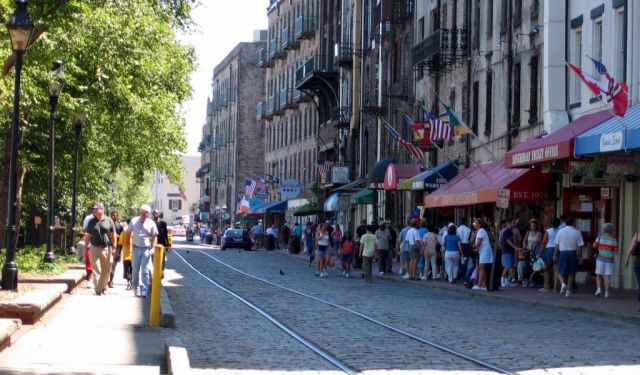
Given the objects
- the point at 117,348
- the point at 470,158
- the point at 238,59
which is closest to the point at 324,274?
the point at 470,158

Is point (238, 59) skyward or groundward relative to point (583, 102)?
skyward

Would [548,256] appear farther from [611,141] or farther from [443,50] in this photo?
[443,50]

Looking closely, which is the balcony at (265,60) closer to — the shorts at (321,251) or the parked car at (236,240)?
the parked car at (236,240)

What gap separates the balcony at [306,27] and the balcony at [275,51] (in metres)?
7.45

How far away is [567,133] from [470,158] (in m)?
13.2

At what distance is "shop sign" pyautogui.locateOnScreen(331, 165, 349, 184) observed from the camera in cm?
6794

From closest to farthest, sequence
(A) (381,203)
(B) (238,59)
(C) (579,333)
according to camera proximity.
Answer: (C) (579,333) → (A) (381,203) → (B) (238,59)

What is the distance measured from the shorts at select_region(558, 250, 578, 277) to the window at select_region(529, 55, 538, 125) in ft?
30.3

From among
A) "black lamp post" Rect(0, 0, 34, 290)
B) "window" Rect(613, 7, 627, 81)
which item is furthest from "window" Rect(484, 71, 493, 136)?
"black lamp post" Rect(0, 0, 34, 290)

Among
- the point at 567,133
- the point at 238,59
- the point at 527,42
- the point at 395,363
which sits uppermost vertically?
the point at 238,59

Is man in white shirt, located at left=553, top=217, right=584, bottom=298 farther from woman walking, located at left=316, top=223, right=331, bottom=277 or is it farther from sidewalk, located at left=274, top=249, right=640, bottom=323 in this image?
woman walking, located at left=316, top=223, right=331, bottom=277

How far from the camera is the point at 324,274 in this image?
4147 centimetres

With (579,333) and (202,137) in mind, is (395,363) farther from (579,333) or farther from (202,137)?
(202,137)

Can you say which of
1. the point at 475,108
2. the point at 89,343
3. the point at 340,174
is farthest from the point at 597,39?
the point at 340,174
